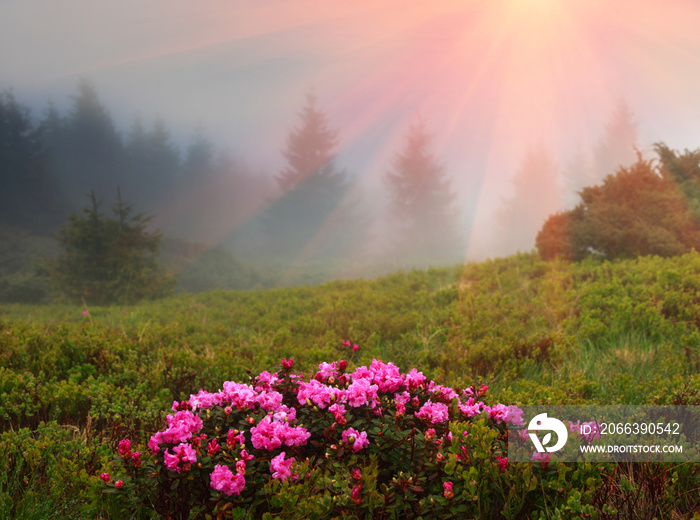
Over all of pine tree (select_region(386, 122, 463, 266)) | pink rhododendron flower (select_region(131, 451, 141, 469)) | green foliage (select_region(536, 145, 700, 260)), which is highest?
pine tree (select_region(386, 122, 463, 266))

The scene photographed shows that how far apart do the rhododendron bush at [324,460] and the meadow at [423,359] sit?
200 mm

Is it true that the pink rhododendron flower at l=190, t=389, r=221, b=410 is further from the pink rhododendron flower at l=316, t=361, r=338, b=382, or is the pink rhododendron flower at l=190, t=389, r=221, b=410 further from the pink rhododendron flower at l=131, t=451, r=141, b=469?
the pink rhododendron flower at l=316, t=361, r=338, b=382

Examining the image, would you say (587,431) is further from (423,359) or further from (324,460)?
(423,359)

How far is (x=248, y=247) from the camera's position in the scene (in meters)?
39.3

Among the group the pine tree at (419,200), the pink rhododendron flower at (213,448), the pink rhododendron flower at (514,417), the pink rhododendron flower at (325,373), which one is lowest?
the pink rhododendron flower at (514,417)

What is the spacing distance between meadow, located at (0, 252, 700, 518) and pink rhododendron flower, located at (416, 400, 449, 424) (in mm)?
500

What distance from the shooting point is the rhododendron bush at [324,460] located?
79.4 inches

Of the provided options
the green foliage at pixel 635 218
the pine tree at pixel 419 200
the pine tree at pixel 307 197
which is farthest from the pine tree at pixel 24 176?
the green foliage at pixel 635 218

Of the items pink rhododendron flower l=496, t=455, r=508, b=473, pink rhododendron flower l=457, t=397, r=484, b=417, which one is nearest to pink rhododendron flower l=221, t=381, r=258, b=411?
pink rhododendron flower l=457, t=397, r=484, b=417

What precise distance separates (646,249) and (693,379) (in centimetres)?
729

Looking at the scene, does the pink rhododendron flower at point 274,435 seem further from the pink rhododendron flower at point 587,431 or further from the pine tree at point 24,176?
the pine tree at point 24,176

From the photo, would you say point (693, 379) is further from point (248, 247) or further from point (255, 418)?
point (248, 247)

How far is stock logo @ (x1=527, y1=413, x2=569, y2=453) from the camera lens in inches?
92.7

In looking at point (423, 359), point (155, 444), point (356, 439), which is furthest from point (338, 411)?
point (423, 359)
